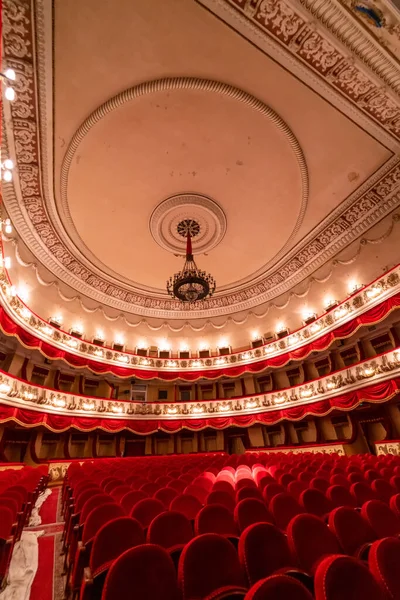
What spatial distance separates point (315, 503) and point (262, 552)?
1188mm

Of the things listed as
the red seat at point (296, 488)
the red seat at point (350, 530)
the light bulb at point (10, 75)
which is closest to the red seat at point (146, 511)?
the red seat at point (350, 530)

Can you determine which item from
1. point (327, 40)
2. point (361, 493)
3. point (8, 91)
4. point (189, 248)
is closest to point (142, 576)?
point (361, 493)

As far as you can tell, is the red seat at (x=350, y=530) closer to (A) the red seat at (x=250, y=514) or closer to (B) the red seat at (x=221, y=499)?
(A) the red seat at (x=250, y=514)

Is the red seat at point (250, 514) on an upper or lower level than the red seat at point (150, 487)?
lower

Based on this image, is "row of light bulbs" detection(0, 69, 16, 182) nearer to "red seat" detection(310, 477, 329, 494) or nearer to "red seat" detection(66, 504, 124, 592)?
"red seat" detection(66, 504, 124, 592)

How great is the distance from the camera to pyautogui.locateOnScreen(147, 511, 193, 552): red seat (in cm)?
165

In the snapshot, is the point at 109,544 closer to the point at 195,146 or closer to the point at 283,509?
the point at 283,509

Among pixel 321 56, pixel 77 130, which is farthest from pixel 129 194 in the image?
pixel 321 56

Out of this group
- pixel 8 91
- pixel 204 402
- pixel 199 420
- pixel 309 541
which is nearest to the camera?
pixel 309 541

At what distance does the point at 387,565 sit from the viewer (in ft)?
3.68

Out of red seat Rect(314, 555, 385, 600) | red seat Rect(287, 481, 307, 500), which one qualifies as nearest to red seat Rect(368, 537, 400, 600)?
red seat Rect(314, 555, 385, 600)

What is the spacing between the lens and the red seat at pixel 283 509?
2014 millimetres

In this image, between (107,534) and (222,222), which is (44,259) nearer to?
(222,222)

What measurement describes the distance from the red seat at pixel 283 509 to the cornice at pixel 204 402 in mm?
6365
